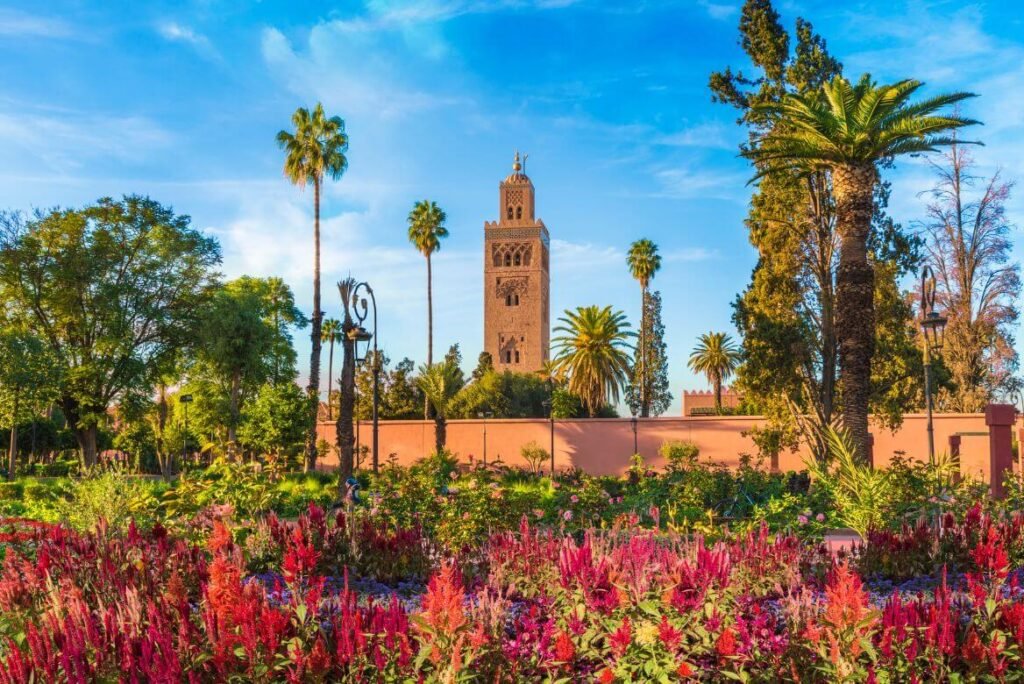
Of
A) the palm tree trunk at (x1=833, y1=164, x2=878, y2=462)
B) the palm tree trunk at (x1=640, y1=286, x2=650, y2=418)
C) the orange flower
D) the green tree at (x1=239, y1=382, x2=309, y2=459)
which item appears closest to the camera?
the orange flower

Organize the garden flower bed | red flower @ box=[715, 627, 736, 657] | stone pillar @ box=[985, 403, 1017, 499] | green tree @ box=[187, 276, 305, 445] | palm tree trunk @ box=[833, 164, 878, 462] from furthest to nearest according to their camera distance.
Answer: green tree @ box=[187, 276, 305, 445] < palm tree trunk @ box=[833, 164, 878, 462] < stone pillar @ box=[985, 403, 1017, 499] < red flower @ box=[715, 627, 736, 657] < the garden flower bed

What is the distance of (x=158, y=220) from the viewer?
3494 cm

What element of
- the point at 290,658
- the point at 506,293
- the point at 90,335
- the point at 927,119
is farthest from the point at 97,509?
the point at 506,293

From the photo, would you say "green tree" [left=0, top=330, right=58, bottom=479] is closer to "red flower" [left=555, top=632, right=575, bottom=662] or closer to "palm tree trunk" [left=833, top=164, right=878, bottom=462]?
"palm tree trunk" [left=833, top=164, right=878, bottom=462]

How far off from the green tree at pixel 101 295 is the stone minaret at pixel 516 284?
46.4 m

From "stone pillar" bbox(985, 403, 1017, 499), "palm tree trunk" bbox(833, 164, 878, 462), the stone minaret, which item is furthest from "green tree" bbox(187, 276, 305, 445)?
the stone minaret

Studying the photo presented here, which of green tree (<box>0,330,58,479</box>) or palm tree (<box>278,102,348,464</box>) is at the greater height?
palm tree (<box>278,102,348,464</box>)

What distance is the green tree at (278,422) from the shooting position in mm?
27734

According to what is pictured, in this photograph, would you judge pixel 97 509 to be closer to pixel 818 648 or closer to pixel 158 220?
pixel 818 648

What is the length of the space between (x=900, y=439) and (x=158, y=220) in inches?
1156

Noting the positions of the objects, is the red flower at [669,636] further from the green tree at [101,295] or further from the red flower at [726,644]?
the green tree at [101,295]

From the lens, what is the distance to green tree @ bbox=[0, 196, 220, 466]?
106 feet

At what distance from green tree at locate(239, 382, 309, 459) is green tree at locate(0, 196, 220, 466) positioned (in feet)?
24.8

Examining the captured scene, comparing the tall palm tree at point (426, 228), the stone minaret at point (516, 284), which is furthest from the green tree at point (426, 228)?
the stone minaret at point (516, 284)
